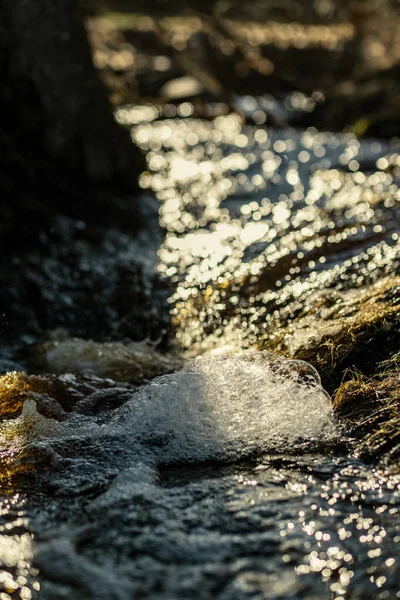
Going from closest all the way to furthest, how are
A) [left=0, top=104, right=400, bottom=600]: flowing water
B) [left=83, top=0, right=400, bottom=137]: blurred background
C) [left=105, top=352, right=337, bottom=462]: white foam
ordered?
[left=0, top=104, right=400, bottom=600]: flowing water, [left=105, top=352, right=337, bottom=462]: white foam, [left=83, top=0, right=400, bottom=137]: blurred background

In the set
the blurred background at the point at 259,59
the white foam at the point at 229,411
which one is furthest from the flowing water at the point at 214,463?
the blurred background at the point at 259,59

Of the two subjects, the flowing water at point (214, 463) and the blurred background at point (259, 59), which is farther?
the blurred background at point (259, 59)

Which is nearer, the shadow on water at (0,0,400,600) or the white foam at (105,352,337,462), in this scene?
the shadow on water at (0,0,400,600)

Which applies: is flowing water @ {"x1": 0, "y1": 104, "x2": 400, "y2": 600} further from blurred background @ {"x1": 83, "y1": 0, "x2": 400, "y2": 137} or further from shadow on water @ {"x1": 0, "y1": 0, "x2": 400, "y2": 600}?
blurred background @ {"x1": 83, "y1": 0, "x2": 400, "y2": 137}

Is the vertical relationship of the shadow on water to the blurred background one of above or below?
below

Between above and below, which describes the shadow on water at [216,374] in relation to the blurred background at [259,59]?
below

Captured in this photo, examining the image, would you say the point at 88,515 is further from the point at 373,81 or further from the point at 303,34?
the point at 303,34

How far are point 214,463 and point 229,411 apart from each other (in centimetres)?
31

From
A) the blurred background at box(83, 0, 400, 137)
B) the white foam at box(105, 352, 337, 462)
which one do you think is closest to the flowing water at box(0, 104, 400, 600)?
the white foam at box(105, 352, 337, 462)

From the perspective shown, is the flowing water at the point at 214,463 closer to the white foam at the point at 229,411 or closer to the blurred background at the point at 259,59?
the white foam at the point at 229,411

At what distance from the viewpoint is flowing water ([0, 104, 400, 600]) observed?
2.73 metres

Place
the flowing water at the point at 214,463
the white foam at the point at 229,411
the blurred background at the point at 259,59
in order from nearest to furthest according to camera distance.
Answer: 1. the flowing water at the point at 214,463
2. the white foam at the point at 229,411
3. the blurred background at the point at 259,59

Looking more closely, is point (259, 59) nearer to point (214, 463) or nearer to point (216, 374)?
point (216, 374)

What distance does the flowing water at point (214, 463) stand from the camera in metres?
2.73
